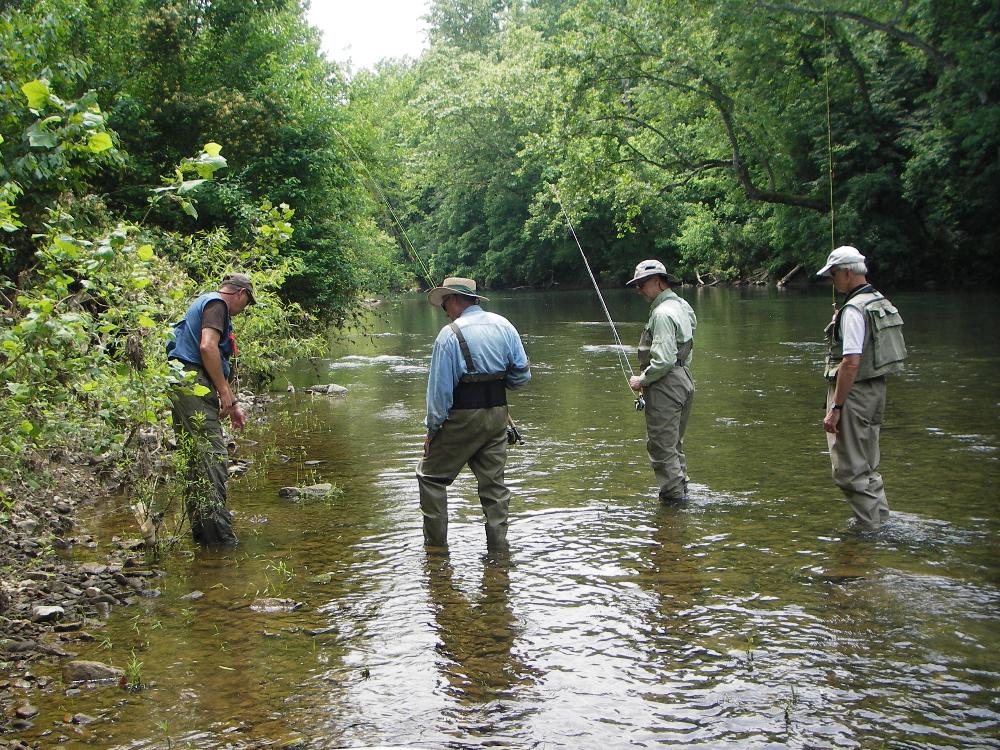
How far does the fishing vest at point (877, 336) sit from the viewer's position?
632cm

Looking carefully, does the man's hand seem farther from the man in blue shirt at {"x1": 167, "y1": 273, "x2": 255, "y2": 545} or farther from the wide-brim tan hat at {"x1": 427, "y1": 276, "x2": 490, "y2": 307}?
the man in blue shirt at {"x1": 167, "y1": 273, "x2": 255, "y2": 545}

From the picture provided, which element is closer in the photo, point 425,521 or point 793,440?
point 425,521

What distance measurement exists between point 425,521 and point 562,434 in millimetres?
4551

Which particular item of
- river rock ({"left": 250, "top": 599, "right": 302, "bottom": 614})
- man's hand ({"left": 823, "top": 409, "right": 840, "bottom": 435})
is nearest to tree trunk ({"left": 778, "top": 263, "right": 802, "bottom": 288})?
man's hand ({"left": 823, "top": 409, "right": 840, "bottom": 435})

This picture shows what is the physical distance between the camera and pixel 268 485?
8.82 m

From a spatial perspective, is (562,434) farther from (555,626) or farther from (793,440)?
(555,626)

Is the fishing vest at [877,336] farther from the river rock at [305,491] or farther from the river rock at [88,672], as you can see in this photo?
the river rock at [88,672]

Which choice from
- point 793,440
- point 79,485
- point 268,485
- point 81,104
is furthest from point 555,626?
point 793,440

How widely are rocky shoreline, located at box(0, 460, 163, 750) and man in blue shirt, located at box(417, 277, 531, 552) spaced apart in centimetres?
193

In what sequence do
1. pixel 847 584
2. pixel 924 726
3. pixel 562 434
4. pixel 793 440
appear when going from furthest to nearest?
pixel 562 434 → pixel 793 440 → pixel 847 584 → pixel 924 726

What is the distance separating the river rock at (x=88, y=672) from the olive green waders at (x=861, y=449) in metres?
4.59

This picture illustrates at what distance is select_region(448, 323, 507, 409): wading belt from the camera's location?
20.6ft

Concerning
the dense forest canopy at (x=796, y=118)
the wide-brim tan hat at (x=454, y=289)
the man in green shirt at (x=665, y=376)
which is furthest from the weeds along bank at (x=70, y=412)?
the dense forest canopy at (x=796, y=118)

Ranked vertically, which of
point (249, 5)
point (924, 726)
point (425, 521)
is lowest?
point (924, 726)
